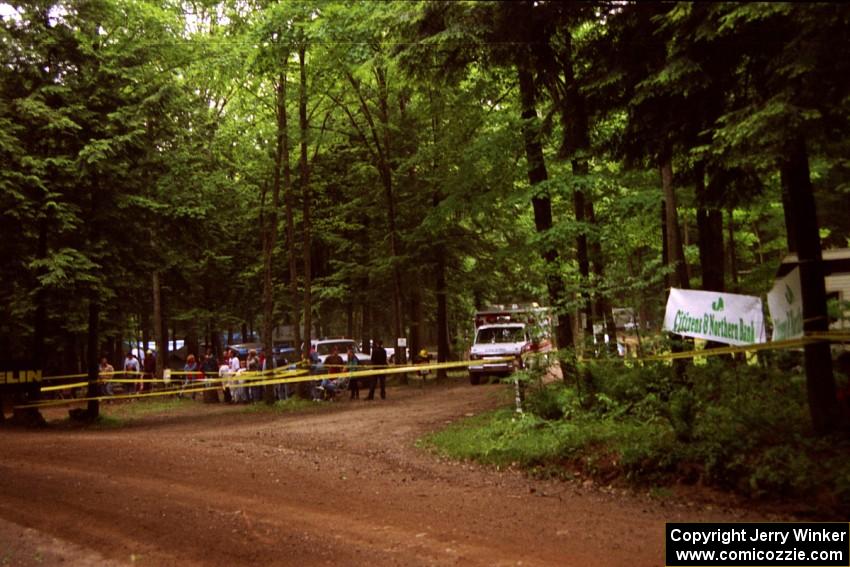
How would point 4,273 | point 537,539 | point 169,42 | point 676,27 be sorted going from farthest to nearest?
point 169,42 < point 4,273 < point 676,27 < point 537,539

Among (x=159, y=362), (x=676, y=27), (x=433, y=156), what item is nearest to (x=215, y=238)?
(x=433, y=156)

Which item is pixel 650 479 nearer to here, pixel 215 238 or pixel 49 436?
pixel 49 436

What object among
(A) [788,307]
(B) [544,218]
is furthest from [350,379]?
(A) [788,307]

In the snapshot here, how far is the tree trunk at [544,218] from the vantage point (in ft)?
41.0

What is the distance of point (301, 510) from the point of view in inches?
315

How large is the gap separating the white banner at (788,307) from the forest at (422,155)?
0.17 meters

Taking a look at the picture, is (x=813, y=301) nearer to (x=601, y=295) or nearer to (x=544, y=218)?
(x=601, y=295)

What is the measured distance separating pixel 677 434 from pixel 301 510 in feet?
16.3

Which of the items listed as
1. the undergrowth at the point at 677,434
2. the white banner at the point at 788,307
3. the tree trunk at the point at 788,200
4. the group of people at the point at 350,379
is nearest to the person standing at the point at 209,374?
the group of people at the point at 350,379

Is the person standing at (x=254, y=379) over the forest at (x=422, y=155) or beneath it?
beneath

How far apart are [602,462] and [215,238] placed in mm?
16463

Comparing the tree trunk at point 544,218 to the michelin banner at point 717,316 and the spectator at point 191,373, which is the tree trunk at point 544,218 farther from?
the spectator at point 191,373

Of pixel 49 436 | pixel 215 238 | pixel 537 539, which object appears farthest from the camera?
pixel 215 238

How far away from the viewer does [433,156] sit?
2342 cm
